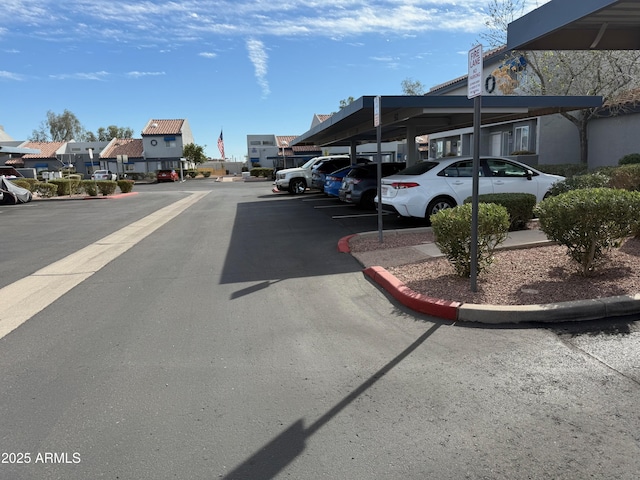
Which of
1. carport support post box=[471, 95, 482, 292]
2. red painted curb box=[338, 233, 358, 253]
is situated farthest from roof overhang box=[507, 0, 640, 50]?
red painted curb box=[338, 233, 358, 253]

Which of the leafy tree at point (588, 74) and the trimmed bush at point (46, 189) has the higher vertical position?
the leafy tree at point (588, 74)

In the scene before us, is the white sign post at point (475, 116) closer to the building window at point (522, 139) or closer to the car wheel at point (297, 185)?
the car wheel at point (297, 185)

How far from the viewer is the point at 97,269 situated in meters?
7.69

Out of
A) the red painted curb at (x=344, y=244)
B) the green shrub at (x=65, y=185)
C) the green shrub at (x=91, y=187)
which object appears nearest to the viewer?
the red painted curb at (x=344, y=244)

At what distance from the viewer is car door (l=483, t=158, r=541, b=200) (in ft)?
33.6

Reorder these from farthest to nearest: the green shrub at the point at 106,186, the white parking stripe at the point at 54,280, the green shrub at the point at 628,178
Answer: the green shrub at the point at 106,186 < the green shrub at the point at 628,178 < the white parking stripe at the point at 54,280

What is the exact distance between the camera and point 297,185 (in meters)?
24.0

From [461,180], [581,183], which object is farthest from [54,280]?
[581,183]

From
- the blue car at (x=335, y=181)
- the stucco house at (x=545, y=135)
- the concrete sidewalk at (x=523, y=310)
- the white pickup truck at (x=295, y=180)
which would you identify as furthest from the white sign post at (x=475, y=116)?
the white pickup truck at (x=295, y=180)

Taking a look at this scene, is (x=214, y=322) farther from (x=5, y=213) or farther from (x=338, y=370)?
(x=5, y=213)

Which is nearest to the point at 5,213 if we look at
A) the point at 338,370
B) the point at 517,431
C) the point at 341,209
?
the point at 341,209

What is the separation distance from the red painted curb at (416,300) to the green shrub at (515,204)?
314cm

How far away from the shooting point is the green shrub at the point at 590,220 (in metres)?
5.23

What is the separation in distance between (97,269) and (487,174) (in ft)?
27.1
